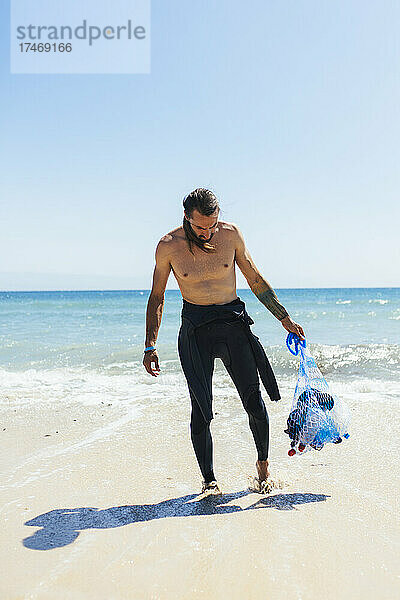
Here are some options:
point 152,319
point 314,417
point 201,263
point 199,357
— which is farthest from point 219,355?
point 314,417

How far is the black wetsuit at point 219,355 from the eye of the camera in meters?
3.60

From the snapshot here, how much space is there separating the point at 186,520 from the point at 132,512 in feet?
1.32

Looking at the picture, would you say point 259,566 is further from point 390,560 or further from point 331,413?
point 331,413

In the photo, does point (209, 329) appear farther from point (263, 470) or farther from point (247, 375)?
point (263, 470)

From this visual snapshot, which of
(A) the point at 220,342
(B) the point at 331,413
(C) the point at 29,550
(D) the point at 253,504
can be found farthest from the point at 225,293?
(C) the point at 29,550

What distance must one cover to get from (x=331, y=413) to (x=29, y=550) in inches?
84.6

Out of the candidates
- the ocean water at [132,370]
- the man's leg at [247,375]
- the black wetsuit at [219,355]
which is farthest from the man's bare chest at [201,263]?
the ocean water at [132,370]

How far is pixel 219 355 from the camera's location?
368 cm

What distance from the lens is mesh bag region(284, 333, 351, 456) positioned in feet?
11.8

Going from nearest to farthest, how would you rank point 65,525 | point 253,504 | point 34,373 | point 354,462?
point 65,525
point 253,504
point 354,462
point 34,373

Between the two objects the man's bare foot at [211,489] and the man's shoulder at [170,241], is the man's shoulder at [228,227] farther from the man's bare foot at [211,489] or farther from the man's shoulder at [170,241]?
the man's bare foot at [211,489]

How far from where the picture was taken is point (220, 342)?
363 centimetres

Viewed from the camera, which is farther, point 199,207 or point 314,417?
point 314,417

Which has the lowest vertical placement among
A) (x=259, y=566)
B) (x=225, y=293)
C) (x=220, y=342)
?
(x=259, y=566)
